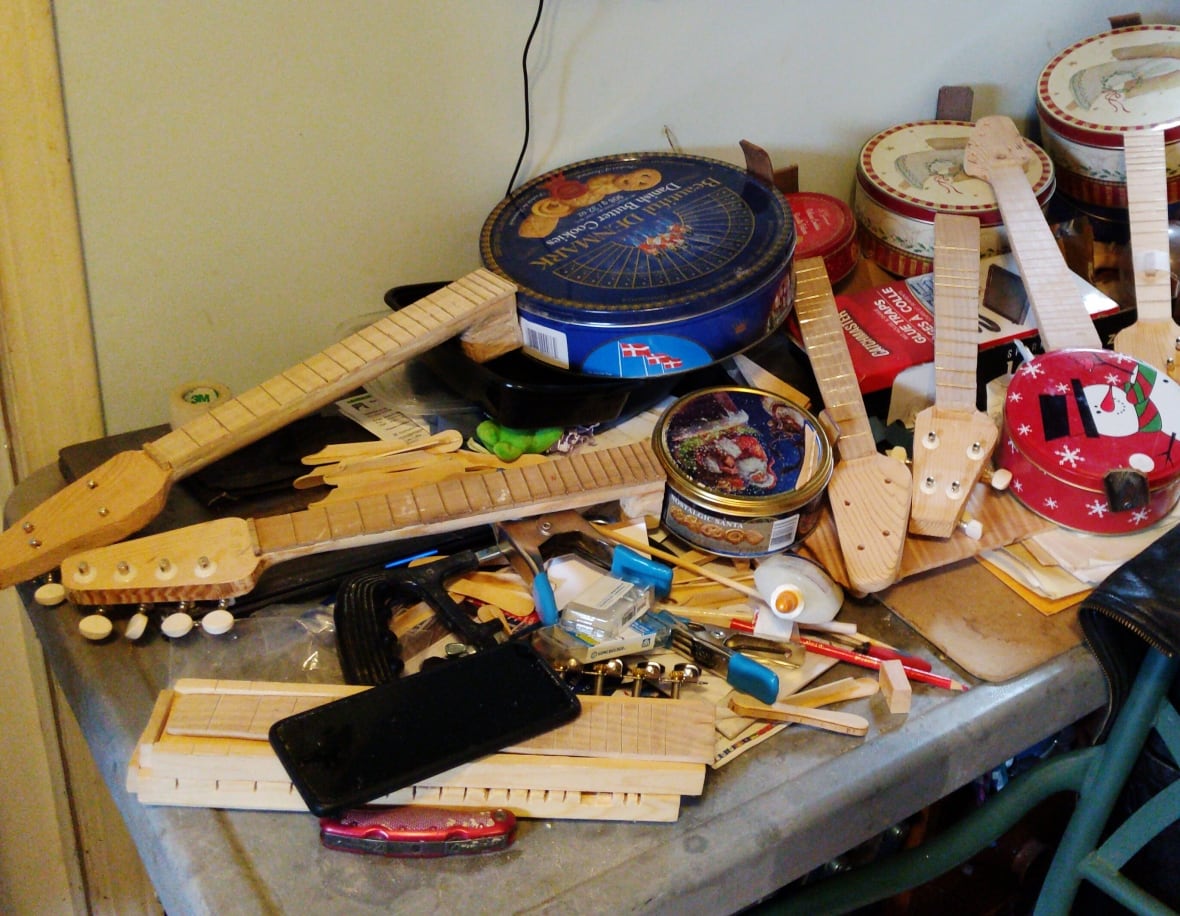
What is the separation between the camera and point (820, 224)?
0.96m

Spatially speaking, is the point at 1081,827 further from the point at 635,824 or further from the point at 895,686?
the point at 635,824

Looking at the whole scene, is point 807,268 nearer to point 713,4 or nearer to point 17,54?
point 713,4

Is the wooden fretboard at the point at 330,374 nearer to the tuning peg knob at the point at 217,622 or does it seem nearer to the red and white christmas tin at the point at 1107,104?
the tuning peg knob at the point at 217,622

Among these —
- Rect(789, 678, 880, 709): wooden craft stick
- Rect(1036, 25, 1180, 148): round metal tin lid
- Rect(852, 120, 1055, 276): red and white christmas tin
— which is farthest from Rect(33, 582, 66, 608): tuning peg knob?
Rect(1036, 25, 1180, 148): round metal tin lid

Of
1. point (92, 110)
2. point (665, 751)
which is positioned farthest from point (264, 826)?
point (92, 110)

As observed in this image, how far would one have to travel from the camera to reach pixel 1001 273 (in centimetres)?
92

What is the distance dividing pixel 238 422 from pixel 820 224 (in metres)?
0.55

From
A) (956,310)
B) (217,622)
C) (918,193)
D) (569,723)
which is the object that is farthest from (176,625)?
(918,193)

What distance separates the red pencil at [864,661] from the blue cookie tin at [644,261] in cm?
21

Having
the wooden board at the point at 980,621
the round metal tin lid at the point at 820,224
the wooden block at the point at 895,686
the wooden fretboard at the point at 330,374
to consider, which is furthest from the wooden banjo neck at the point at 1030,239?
the wooden fretboard at the point at 330,374

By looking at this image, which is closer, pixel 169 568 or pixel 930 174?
pixel 169 568

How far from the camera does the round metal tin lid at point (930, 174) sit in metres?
0.94

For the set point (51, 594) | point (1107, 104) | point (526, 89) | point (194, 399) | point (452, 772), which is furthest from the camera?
point (1107, 104)

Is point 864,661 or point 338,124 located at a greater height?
point 338,124
